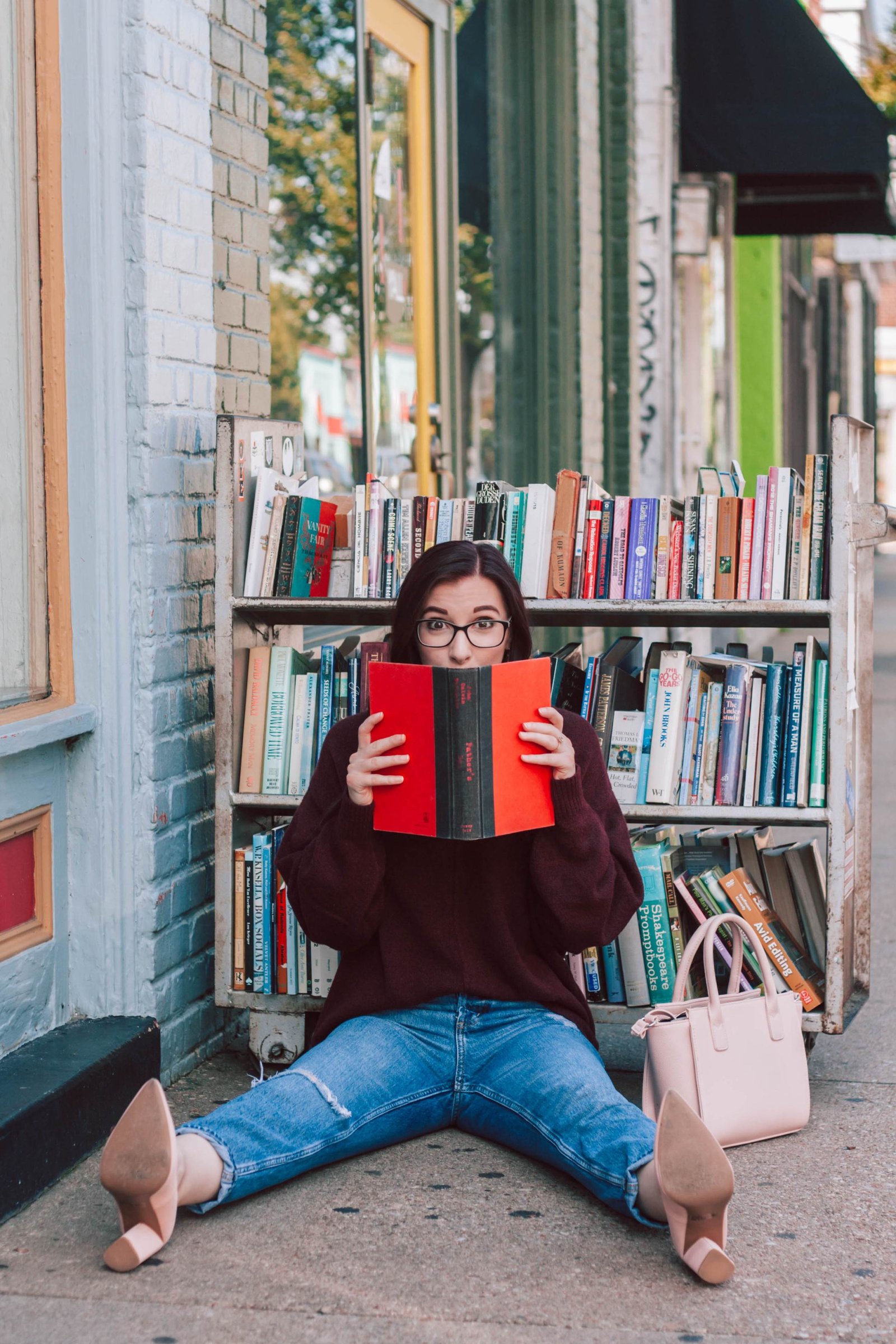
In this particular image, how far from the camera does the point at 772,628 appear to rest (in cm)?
368

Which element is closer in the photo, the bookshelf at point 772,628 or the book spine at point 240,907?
the bookshelf at point 772,628

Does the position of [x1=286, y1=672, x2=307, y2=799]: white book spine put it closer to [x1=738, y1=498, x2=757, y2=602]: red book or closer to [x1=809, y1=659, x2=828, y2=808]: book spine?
[x1=738, y1=498, x2=757, y2=602]: red book

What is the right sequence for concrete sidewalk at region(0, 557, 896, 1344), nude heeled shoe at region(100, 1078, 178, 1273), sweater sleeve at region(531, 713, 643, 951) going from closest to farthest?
concrete sidewalk at region(0, 557, 896, 1344)
nude heeled shoe at region(100, 1078, 178, 1273)
sweater sleeve at region(531, 713, 643, 951)

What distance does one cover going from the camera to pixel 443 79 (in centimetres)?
642

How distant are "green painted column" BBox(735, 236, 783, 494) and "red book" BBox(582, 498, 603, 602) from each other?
37.3ft

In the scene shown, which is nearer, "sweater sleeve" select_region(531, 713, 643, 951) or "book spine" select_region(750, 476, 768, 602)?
"sweater sleeve" select_region(531, 713, 643, 951)

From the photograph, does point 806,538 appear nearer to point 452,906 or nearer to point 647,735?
point 647,735

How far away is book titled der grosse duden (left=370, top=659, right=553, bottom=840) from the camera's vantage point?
2.91 m

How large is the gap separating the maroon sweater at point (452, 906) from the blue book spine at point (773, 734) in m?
0.44

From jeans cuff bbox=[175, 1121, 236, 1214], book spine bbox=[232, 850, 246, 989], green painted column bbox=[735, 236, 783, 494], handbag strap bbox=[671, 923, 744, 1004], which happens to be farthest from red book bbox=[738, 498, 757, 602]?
green painted column bbox=[735, 236, 783, 494]

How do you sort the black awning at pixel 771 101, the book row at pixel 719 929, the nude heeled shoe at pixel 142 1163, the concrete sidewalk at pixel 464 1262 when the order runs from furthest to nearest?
the black awning at pixel 771 101, the book row at pixel 719 929, the nude heeled shoe at pixel 142 1163, the concrete sidewalk at pixel 464 1262

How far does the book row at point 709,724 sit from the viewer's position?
3.46 meters

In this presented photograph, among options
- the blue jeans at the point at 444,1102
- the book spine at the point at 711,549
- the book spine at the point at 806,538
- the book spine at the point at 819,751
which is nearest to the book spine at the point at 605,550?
the book spine at the point at 711,549

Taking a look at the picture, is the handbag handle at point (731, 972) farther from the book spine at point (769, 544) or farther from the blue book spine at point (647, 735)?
the book spine at point (769, 544)
